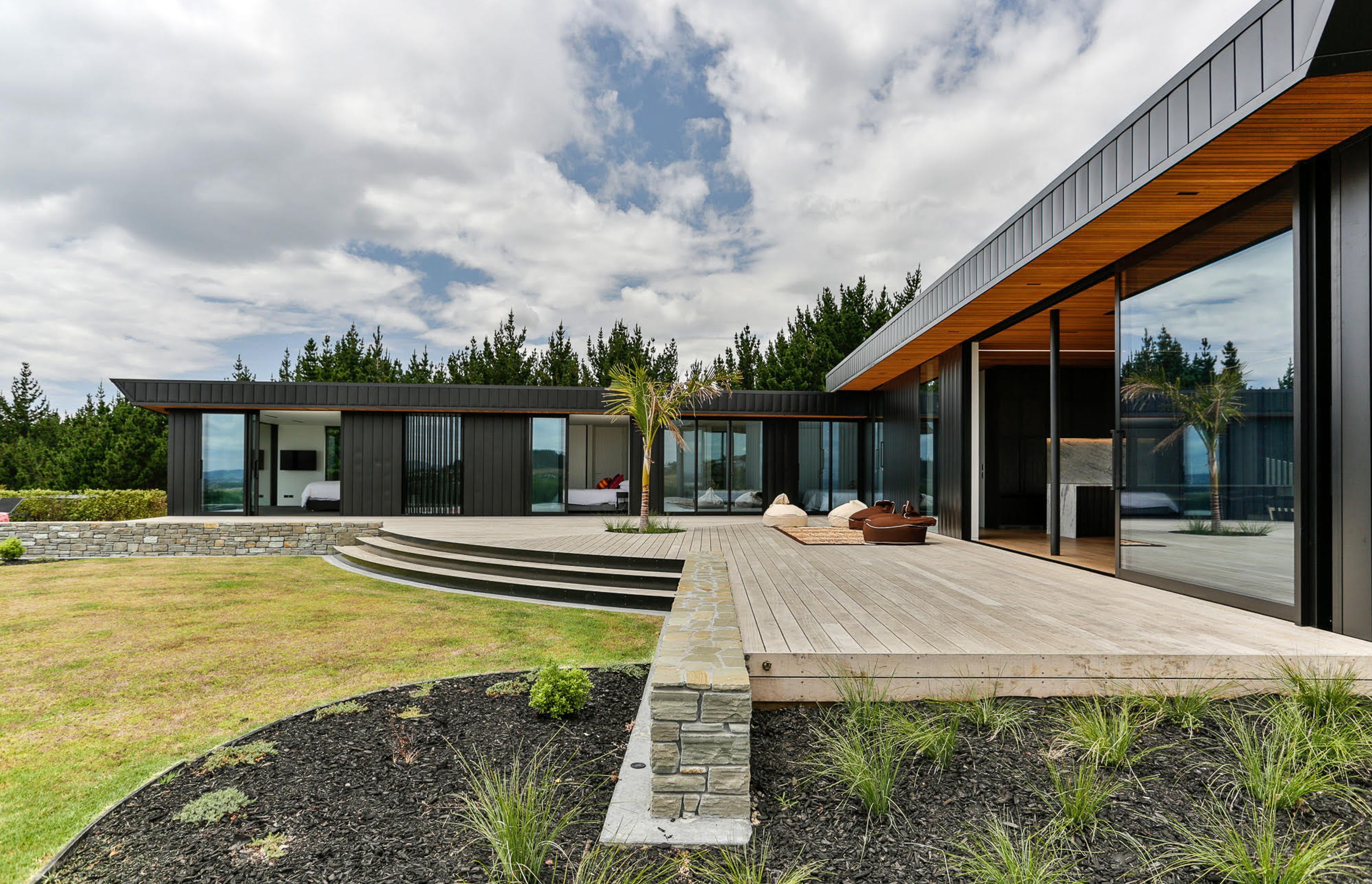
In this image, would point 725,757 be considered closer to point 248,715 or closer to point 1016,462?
point 248,715

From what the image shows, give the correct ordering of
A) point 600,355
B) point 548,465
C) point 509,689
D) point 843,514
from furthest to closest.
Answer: point 600,355
point 548,465
point 843,514
point 509,689

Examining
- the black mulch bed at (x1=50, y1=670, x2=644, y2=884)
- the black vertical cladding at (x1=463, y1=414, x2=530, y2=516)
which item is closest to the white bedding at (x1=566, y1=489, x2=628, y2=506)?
the black vertical cladding at (x1=463, y1=414, x2=530, y2=516)

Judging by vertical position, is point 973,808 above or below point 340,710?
above

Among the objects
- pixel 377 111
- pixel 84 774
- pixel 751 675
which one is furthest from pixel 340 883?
pixel 377 111

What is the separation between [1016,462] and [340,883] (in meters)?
11.1

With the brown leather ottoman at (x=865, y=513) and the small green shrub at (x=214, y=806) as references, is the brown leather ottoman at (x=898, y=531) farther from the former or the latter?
the small green shrub at (x=214, y=806)

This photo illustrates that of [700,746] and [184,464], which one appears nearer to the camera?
[700,746]

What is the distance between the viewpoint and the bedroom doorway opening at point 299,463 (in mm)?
14859

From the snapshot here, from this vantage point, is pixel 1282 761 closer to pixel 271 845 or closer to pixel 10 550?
pixel 271 845

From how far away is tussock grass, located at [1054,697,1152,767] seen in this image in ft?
7.36

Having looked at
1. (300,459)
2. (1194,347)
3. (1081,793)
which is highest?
(1194,347)

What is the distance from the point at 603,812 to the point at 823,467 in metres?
12.8

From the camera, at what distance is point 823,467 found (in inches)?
572

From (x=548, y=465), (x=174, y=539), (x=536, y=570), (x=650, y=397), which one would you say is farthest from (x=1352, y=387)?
(x=174, y=539)
